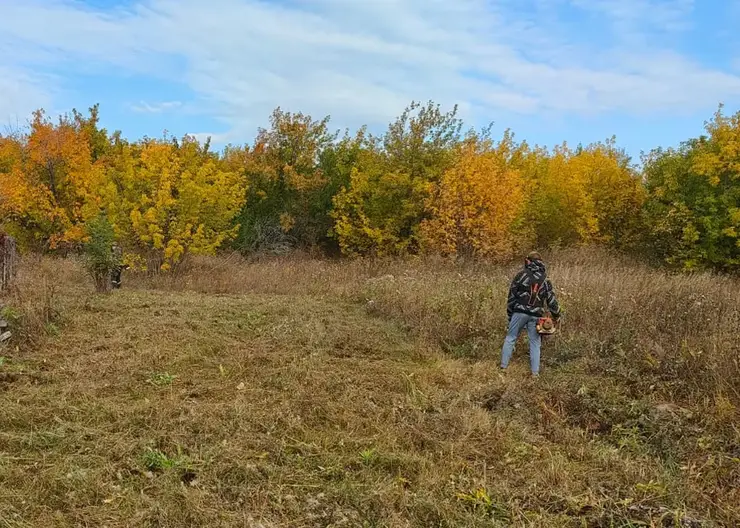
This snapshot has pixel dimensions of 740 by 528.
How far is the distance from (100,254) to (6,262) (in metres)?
1.87

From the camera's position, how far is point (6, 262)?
8.71 meters

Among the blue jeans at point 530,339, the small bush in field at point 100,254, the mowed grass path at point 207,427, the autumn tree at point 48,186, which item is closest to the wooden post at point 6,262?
the mowed grass path at point 207,427

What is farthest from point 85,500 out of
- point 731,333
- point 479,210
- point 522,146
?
point 522,146

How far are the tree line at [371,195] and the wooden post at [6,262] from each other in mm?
5145

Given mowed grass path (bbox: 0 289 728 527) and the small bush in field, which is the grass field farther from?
the small bush in field

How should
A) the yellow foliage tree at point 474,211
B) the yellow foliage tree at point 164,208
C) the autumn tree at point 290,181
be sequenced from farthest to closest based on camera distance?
the autumn tree at point 290,181 → the yellow foliage tree at point 474,211 → the yellow foliage tree at point 164,208

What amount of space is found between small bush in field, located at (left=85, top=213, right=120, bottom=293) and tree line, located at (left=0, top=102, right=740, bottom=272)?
137 inches

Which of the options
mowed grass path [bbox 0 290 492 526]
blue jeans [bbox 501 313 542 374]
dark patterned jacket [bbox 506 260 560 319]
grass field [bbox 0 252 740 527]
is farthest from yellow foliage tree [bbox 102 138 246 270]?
dark patterned jacket [bbox 506 260 560 319]

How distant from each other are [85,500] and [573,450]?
3.83m

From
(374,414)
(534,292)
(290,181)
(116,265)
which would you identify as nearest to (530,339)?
(534,292)

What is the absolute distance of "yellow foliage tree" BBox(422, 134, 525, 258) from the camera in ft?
56.1

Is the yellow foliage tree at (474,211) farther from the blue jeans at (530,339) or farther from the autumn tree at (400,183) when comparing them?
the blue jeans at (530,339)

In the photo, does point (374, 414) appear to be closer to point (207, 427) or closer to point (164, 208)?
point (207, 427)

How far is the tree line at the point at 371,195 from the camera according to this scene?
1505 cm
